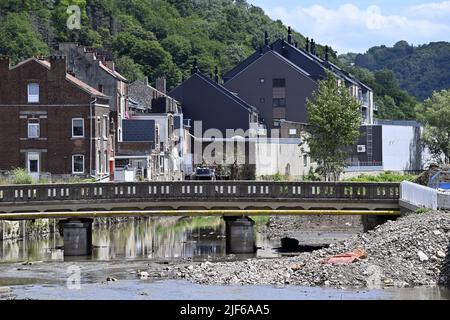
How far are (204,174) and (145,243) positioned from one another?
3598 cm

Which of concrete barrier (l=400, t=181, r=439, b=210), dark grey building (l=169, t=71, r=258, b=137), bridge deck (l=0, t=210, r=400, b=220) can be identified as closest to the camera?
concrete barrier (l=400, t=181, r=439, b=210)

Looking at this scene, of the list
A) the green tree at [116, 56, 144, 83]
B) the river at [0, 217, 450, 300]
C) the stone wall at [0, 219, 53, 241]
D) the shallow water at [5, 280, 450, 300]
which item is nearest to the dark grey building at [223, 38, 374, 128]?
the green tree at [116, 56, 144, 83]

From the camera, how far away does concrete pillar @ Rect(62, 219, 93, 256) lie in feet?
222

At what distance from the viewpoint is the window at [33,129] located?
9300 cm

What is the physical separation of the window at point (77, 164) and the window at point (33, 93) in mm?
4374

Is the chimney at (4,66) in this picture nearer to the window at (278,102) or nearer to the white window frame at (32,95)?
the white window frame at (32,95)

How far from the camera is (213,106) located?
128m

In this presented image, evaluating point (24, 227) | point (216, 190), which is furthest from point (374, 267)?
point (24, 227)

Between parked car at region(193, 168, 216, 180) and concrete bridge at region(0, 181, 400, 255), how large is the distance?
3944cm

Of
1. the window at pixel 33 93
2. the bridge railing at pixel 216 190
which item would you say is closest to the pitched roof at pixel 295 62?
the window at pixel 33 93

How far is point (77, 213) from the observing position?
68.2 m

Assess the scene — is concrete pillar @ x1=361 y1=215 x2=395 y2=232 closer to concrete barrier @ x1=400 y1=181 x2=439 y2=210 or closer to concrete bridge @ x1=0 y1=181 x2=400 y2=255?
concrete bridge @ x1=0 y1=181 x2=400 y2=255
